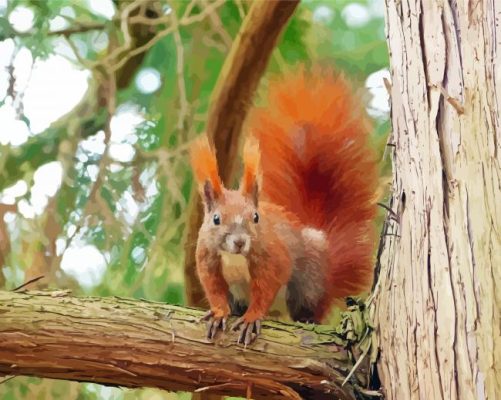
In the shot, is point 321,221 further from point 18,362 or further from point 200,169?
point 18,362

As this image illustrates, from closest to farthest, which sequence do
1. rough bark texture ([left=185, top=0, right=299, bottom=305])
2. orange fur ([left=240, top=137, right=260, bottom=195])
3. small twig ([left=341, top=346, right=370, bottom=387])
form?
small twig ([left=341, top=346, right=370, bottom=387]) → orange fur ([left=240, top=137, right=260, bottom=195]) → rough bark texture ([left=185, top=0, right=299, bottom=305])

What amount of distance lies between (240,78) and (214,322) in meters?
0.62

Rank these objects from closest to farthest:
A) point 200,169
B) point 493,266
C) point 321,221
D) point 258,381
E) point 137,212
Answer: point 493,266 < point 258,381 < point 200,169 < point 321,221 < point 137,212

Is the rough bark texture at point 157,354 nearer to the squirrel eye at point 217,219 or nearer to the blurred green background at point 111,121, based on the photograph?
the squirrel eye at point 217,219

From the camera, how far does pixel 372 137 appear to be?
132 cm

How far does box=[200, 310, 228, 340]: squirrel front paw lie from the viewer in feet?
3.14

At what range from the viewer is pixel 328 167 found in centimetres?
122

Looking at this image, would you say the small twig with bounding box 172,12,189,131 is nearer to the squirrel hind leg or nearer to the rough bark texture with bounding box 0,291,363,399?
the squirrel hind leg

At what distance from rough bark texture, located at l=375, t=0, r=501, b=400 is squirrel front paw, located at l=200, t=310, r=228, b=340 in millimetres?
195

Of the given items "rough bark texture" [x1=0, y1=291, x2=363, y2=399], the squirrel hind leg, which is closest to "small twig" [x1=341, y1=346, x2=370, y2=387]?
"rough bark texture" [x1=0, y1=291, x2=363, y2=399]

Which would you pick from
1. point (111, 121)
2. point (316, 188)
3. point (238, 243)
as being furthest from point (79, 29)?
point (238, 243)

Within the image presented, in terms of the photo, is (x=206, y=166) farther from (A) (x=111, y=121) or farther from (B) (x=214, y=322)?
(A) (x=111, y=121)

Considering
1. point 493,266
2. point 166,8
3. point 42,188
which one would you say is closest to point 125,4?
point 166,8

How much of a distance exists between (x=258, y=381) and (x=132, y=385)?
15 cm
